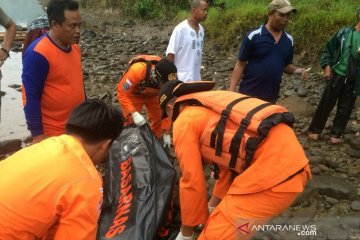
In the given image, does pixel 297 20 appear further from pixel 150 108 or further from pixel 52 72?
pixel 52 72

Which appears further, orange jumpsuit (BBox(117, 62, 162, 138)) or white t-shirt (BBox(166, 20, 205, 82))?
white t-shirt (BBox(166, 20, 205, 82))

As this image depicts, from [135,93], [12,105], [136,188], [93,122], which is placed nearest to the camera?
[93,122]

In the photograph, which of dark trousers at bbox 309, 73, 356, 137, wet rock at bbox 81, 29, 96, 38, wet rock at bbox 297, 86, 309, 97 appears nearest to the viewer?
dark trousers at bbox 309, 73, 356, 137

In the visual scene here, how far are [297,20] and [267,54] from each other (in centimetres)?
472

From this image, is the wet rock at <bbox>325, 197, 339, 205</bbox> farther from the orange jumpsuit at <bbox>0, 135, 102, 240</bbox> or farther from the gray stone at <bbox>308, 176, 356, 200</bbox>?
the orange jumpsuit at <bbox>0, 135, 102, 240</bbox>

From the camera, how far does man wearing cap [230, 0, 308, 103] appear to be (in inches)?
147

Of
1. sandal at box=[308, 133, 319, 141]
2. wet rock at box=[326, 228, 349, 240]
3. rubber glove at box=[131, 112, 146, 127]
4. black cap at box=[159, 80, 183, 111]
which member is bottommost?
sandal at box=[308, 133, 319, 141]

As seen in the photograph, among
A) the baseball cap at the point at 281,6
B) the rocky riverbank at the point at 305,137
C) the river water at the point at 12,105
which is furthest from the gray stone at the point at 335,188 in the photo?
the river water at the point at 12,105

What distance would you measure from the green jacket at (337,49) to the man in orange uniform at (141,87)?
2.06m

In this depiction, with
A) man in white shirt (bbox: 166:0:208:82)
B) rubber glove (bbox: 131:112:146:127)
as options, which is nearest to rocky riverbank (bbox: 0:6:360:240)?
rubber glove (bbox: 131:112:146:127)

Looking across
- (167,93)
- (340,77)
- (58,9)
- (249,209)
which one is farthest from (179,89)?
(340,77)

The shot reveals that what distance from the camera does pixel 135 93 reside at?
4059 millimetres

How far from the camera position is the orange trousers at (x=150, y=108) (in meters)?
4.12

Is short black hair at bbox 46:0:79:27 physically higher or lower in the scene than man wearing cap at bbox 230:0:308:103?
higher
